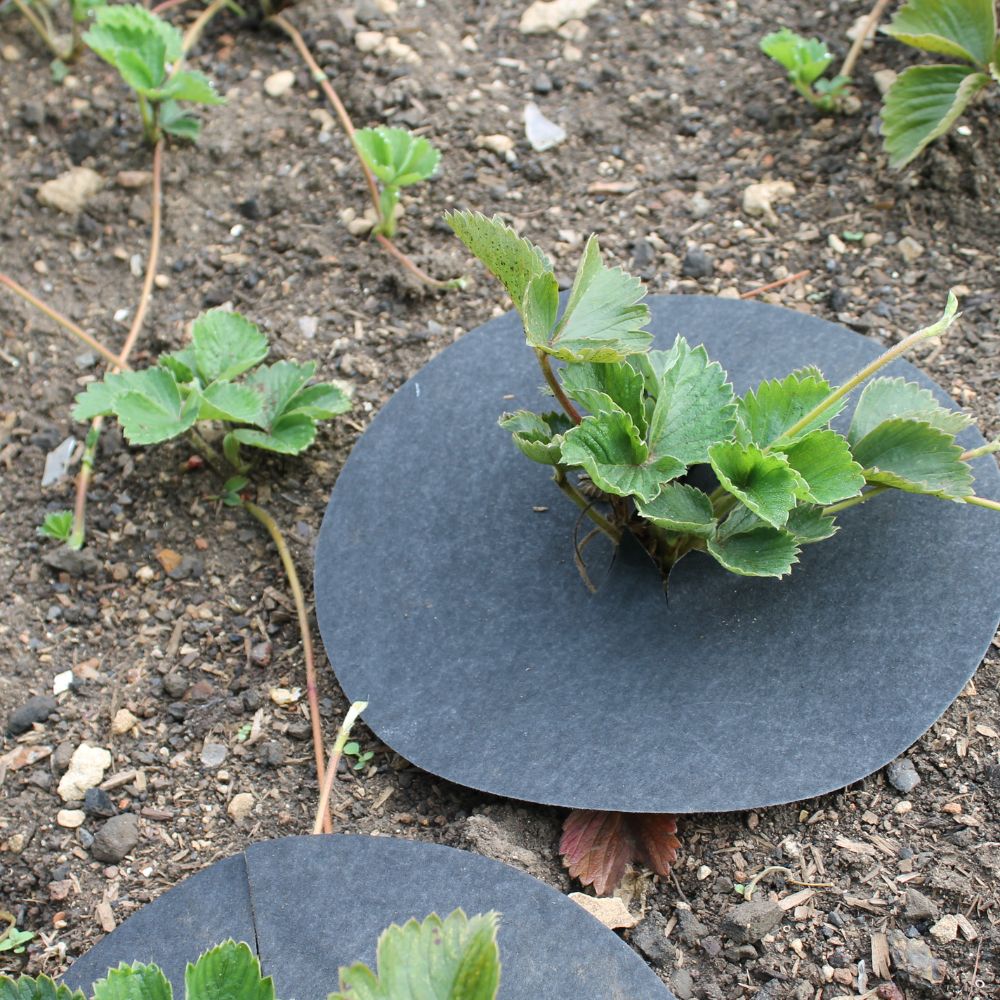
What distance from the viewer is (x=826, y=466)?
3.75 feet

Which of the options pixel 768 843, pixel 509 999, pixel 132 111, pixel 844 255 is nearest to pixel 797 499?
pixel 768 843

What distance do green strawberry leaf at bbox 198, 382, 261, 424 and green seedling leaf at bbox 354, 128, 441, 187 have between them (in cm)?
42

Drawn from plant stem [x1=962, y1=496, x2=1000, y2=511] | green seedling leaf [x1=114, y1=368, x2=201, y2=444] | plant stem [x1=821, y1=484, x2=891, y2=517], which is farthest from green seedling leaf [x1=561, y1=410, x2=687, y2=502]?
green seedling leaf [x1=114, y1=368, x2=201, y2=444]

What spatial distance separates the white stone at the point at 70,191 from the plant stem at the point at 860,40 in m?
1.29

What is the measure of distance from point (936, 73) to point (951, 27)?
6 cm

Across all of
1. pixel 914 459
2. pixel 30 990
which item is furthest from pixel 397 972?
pixel 914 459

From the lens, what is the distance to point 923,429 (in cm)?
120

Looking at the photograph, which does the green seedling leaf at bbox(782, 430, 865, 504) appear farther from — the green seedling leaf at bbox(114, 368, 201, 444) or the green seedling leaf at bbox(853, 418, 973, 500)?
the green seedling leaf at bbox(114, 368, 201, 444)

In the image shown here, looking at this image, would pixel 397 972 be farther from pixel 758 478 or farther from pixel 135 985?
pixel 758 478

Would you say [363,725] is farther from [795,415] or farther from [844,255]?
[844,255]

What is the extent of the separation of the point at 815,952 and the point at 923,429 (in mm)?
549

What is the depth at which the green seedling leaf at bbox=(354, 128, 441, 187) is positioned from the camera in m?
1.63

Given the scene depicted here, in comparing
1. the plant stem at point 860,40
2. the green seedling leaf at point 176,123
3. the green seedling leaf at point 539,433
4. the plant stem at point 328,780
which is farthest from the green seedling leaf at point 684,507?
the green seedling leaf at point 176,123

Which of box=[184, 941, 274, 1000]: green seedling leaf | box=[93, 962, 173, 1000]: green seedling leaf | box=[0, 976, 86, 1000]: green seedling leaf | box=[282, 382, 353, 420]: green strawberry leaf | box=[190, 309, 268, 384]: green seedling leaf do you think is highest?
box=[190, 309, 268, 384]: green seedling leaf
